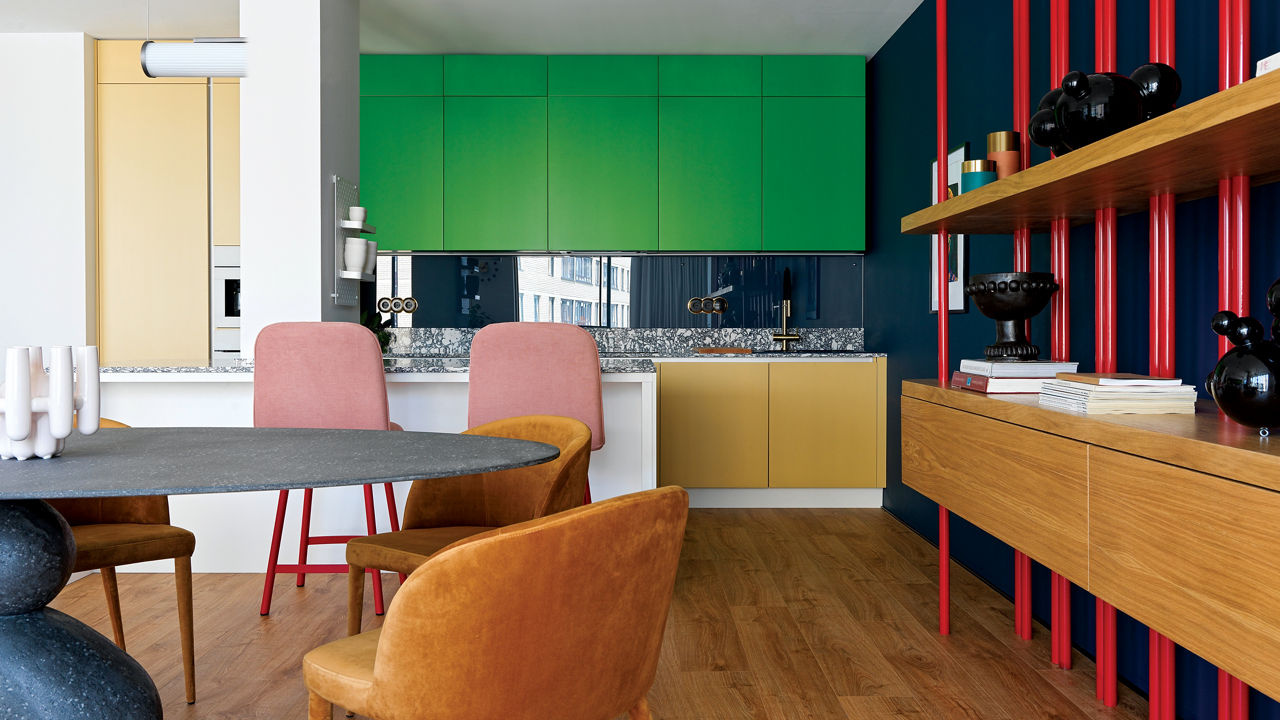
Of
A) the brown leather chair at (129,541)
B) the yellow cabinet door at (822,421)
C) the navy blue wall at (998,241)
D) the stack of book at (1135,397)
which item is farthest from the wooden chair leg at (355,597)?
the yellow cabinet door at (822,421)

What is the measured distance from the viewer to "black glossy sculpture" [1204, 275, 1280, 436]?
140 centimetres

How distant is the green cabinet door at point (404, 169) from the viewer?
5.29 metres

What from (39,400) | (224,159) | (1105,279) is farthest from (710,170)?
(39,400)

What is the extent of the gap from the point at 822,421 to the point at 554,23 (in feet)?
8.50

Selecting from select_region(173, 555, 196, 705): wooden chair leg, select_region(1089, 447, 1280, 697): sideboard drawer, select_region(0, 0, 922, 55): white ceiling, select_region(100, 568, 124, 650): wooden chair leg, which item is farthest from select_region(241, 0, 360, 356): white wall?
select_region(1089, 447, 1280, 697): sideboard drawer

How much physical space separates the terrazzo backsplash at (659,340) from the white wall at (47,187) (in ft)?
5.91

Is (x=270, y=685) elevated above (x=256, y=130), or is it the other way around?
(x=256, y=130)

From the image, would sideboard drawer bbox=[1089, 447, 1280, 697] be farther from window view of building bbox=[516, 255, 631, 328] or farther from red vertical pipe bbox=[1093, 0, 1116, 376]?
window view of building bbox=[516, 255, 631, 328]

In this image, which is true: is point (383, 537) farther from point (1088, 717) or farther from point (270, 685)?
point (1088, 717)

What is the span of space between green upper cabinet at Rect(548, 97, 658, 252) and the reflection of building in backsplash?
40cm

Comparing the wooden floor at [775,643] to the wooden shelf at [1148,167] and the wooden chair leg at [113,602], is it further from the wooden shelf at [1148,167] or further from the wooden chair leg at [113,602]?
the wooden shelf at [1148,167]

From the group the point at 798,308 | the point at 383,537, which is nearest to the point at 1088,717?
the point at 383,537

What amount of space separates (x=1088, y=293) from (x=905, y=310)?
6.36 feet

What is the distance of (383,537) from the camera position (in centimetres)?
209
